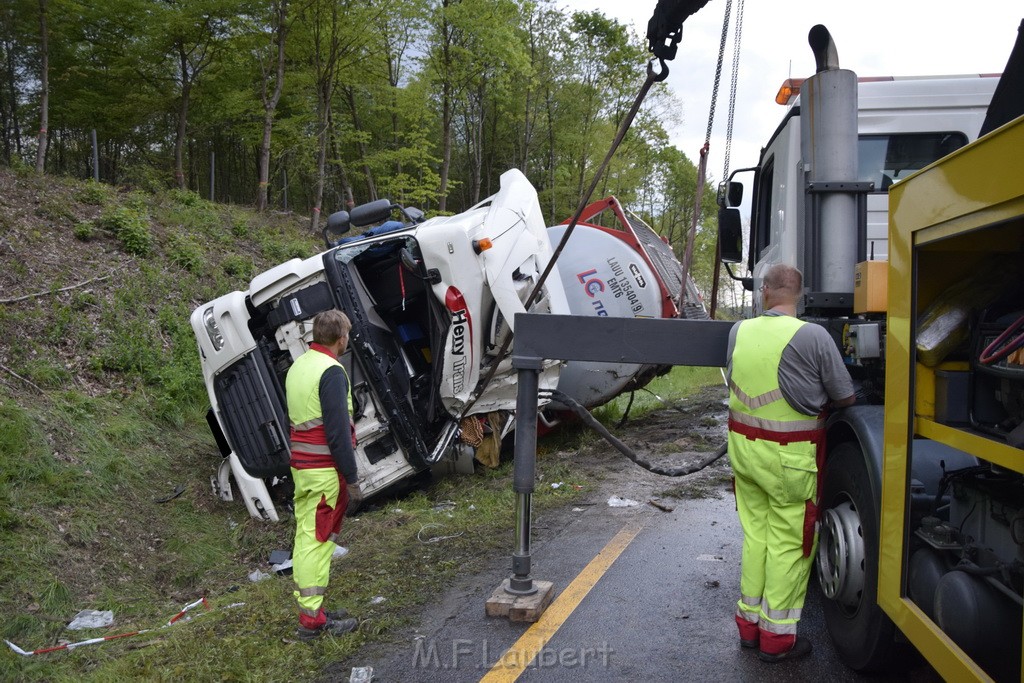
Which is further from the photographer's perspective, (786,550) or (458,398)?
(458,398)

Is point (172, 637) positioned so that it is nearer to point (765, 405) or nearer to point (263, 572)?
point (263, 572)

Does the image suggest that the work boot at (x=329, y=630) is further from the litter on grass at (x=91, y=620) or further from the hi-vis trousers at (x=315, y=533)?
the litter on grass at (x=91, y=620)

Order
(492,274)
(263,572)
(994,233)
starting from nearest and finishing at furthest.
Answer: (994,233)
(263,572)
(492,274)

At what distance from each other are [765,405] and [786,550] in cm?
60

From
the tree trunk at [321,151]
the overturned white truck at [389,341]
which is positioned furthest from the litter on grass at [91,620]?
the tree trunk at [321,151]

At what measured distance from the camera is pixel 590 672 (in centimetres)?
333

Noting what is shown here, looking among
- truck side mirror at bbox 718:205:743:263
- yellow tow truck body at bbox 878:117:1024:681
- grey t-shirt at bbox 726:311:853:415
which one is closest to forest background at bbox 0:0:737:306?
truck side mirror at bbox 718:205:743:263

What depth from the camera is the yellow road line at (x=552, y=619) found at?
3.36 m

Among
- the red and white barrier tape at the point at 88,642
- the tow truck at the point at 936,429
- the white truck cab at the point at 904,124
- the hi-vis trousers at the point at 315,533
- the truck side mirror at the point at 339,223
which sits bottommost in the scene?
the red and white barrier tape at the point at 88,642

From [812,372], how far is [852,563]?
764 mm

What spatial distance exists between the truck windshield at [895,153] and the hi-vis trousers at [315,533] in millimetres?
3867

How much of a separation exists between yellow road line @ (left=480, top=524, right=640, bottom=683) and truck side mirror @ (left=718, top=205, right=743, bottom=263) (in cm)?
232

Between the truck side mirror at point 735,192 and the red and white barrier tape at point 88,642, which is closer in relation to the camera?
the red and white barrier tape at point 88,642

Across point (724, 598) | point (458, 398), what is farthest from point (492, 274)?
point (724, 598)
